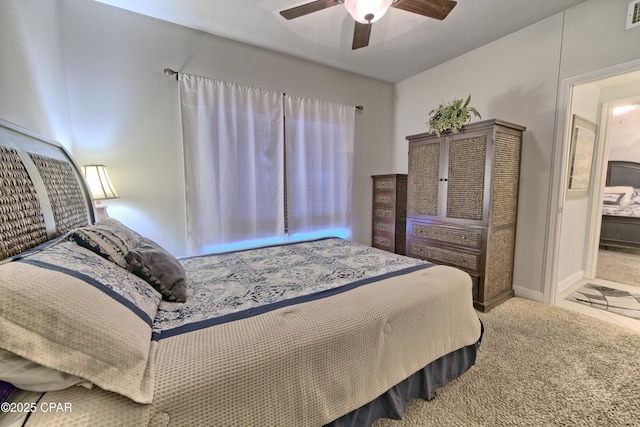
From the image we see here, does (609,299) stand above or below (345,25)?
below

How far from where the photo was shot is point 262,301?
1228 mm

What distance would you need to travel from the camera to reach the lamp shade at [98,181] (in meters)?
2.09

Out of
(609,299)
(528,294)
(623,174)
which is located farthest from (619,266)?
(623,174)

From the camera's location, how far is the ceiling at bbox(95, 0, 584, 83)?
223 cm

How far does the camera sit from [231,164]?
2.79 meters

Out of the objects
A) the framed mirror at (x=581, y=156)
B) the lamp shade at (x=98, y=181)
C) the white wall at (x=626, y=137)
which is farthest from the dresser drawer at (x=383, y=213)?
the white wall at (x=626, y=137)

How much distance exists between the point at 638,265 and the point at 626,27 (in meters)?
3.41

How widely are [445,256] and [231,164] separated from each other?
8.22ft

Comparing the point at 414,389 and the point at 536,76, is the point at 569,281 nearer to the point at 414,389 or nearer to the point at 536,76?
the point at 536,76

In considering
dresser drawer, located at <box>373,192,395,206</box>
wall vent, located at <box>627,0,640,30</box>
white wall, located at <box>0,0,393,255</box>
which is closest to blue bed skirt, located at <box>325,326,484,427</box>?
dresser drawer, located at <box>373,192,395,206</box>

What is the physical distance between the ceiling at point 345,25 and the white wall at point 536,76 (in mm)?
150

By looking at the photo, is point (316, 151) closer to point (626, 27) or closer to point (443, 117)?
point (443, 117)

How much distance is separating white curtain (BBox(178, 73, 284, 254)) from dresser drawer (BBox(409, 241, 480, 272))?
1.62 metres

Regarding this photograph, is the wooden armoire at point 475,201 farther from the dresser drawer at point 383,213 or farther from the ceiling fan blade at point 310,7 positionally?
the ceiling fan blade at point 310,7
